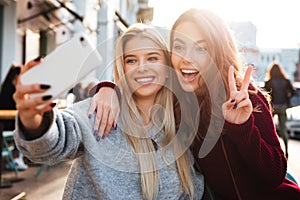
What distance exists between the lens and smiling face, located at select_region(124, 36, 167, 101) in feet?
6.08

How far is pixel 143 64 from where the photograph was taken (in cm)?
184

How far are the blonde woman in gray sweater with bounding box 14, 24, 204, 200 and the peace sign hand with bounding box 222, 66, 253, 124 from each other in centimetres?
23

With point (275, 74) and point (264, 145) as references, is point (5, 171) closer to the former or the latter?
point (275, 74)

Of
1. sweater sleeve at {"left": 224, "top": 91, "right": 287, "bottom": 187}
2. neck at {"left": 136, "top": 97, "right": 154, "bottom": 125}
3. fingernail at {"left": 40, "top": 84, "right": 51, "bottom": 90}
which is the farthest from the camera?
neck at {"left": 136, "top": 97, "right": 154, "bottom": 125}

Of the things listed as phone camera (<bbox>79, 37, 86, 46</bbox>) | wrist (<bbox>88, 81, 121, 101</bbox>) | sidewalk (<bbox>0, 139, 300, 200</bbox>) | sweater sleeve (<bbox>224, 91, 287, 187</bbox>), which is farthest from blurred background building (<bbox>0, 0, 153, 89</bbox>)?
phone camera (<bbox>79, 37, 86, 46</bbox>)

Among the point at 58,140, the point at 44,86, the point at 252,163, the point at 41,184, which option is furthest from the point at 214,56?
the point at 41,184

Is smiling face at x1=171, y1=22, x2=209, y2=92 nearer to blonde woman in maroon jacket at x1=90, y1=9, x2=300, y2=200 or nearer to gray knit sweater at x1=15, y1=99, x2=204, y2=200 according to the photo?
blonde woman in maroon jacket at x1=90, y1=9, x2=300, y2=200

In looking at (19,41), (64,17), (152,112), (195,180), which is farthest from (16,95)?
(64,17)

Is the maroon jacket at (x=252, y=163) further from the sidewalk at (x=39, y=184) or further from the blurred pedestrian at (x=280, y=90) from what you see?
the blurred pedestrian at (x=280, y=90)

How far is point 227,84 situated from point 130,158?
51 centimetres

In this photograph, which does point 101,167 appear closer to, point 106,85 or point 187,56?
point 106,85

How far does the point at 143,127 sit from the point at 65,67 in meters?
0.63

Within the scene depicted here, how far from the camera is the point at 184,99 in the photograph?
6.75ft

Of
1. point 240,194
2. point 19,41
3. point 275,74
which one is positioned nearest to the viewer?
point 240,194
